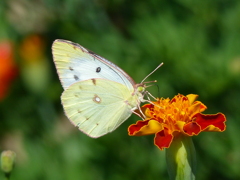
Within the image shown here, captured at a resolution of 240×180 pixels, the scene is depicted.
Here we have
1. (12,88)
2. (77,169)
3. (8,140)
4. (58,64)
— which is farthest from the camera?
(8,140)

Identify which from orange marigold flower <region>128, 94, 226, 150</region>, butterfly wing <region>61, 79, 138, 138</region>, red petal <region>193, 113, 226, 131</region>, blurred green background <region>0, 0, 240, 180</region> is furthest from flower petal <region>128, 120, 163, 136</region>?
blurred green background <region>0, 0, 240, 180</region>

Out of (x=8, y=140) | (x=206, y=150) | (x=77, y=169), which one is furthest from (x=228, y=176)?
(x=8, y=140)

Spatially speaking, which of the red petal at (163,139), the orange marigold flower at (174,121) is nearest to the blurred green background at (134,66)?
the orange marigold flower at (174,121)

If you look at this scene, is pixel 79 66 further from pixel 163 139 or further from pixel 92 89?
pixel 163 139

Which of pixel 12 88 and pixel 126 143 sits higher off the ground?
pixel 126 143

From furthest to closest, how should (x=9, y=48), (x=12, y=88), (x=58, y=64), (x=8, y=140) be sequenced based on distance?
(x=8, y=140)
(x=12, y=88)
(x=9, y=48)
(x=58, y=64)

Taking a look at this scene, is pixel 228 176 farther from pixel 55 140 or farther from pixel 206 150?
pixel 55 140

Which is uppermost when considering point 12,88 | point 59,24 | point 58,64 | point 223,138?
point 58,64
